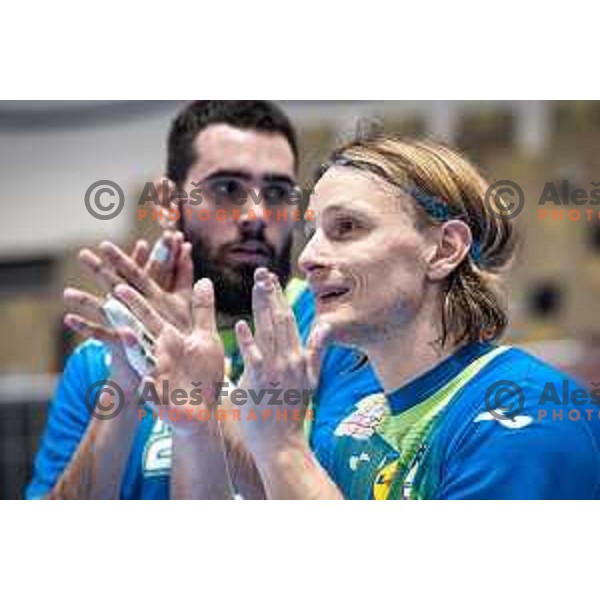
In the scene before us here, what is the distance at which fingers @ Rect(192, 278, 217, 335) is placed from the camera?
2.20m

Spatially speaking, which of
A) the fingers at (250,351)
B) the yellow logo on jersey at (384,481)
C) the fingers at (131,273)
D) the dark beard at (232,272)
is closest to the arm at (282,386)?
the fingers at (250,351)

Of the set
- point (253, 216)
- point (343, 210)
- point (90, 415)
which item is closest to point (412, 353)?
point (343, 210)

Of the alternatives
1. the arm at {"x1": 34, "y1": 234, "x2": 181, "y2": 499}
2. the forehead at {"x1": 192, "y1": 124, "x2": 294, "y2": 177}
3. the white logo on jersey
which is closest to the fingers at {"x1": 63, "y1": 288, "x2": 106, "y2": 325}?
the arm at {"x1": 34, "y1": 234, "x2": 181, "y2": 499}

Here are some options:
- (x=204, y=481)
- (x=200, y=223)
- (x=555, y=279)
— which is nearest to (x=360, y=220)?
(x=200, y=223)

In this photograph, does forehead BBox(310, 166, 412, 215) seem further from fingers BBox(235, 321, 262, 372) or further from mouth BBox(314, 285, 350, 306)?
fingers BBox(235, 321, 262, 372)

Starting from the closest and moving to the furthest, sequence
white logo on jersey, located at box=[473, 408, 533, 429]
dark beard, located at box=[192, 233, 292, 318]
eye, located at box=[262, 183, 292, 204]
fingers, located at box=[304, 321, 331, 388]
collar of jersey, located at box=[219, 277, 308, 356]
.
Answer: white logo on jersey, located at box=[473, 408, 533, 429]
fingers, located at box=[304, 321, 331, 388]
collar of jersey, located at box=[219, 277, 308, 356]
dark beard, located at box=[192, 233, 292, 318]
eye, located at box=[262, 183, 292, 204]

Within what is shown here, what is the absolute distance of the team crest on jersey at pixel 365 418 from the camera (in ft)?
A: 7.26

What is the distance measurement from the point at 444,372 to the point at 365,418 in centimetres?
21

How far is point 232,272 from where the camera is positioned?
7.85 ft

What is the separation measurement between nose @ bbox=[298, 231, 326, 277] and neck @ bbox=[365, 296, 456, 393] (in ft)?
0.55

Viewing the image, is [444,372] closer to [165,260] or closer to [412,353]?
[412,353]

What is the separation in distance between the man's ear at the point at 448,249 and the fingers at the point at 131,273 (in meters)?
0.52
